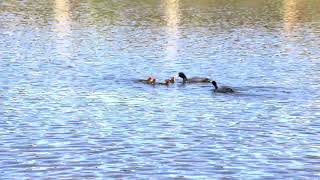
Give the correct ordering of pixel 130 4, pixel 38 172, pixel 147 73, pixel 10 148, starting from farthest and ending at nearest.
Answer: pixel 130 4 → pixel 147 73 → pixel 10 148 → pixel 38 172

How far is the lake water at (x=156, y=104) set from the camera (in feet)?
76.4

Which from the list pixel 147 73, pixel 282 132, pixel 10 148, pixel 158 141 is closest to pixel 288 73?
pixel 147 73

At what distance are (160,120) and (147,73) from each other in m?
14.2

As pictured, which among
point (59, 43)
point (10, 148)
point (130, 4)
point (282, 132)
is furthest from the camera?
point (130, 4)

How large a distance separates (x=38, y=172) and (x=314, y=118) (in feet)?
41.2

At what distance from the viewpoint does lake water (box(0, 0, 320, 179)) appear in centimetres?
2330

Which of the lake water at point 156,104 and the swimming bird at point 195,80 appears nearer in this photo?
the lake water at point 156,104

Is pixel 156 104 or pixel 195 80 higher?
pixel 195 80

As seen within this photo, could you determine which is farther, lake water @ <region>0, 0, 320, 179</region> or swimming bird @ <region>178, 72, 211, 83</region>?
swimming bird @ <region>178, 72, 211, 83</region>

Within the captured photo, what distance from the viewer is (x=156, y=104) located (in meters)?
34.0

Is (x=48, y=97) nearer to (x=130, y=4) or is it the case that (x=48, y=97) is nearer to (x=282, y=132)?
(x=282, y=132)

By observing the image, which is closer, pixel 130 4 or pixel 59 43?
pixel 59 43

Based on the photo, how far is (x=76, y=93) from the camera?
36.3 metres

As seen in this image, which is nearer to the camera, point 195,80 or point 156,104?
point 156,104
